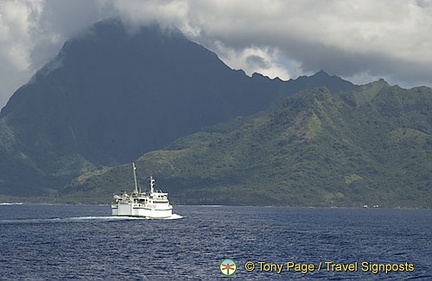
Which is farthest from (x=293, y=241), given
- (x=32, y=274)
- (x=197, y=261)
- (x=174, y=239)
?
(x=32, y=274)

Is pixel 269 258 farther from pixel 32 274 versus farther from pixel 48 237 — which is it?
pixel 48 237

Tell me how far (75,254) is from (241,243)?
5256 centimetres

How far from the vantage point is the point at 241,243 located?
18438 centimetres

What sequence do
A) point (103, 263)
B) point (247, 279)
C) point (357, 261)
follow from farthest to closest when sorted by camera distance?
point (357, 261), point (103, 263), point (247, 279)

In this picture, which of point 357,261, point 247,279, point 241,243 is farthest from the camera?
point 241,243

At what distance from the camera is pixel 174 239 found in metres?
193

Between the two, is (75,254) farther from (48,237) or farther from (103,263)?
(48,237)

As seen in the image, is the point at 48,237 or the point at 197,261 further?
→ the point at 48,237

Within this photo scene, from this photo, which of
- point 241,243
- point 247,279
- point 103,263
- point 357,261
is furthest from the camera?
point 241,243

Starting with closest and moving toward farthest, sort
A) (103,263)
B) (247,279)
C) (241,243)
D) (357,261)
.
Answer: (247,279) → (103,263) → (357,261) → (241,243)

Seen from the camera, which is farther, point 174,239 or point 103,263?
point 174,239

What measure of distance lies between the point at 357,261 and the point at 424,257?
1961 cm

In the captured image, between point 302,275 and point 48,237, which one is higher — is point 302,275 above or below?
below

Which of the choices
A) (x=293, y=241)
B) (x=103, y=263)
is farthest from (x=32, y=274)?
(x=293, y=241)
